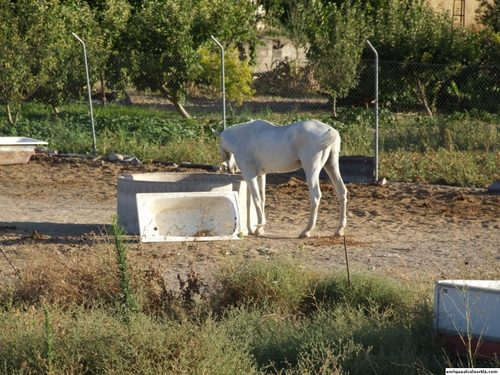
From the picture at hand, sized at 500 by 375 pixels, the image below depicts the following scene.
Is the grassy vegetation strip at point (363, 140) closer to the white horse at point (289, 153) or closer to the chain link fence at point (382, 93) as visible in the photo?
the chain link fence at point (382, 93)

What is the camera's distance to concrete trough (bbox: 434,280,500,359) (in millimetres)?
5449

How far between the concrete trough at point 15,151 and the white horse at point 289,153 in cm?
688

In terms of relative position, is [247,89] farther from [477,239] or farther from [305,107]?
[477,239]

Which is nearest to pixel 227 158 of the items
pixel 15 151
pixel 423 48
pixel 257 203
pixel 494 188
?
pixel 257 203

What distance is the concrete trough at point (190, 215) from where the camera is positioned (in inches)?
374

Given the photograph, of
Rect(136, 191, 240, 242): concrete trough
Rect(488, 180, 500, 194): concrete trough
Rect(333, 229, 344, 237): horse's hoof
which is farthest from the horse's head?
Rect(488, 180, 500, 194): concrete trough

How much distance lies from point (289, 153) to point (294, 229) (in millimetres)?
1231

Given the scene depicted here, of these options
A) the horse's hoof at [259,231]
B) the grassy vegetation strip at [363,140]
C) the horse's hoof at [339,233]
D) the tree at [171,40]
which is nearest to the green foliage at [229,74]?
the tree at [171,40]

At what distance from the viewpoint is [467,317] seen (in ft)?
17.7

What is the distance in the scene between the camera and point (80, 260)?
758cm

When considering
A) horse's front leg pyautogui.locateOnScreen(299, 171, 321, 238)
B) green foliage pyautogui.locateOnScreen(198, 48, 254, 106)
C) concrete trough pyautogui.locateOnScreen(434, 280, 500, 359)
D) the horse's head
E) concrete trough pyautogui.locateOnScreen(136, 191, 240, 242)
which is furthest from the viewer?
green foliage pyautogui.locateOnScreen(198, 48, 254, 106)

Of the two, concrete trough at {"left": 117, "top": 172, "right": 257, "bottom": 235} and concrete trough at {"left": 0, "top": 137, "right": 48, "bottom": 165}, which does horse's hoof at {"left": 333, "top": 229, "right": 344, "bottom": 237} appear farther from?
concrete trough at {"left": 0, "top": 137, "right": 48, "bottom": 165}

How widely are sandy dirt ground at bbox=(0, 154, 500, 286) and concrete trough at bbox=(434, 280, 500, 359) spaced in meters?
1.44

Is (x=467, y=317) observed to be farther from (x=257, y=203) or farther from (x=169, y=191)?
(x=169, y=191)
